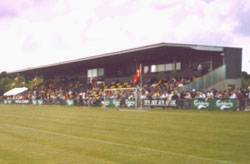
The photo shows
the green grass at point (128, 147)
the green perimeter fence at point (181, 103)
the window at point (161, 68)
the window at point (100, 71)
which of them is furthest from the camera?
the window at point (100, 71)

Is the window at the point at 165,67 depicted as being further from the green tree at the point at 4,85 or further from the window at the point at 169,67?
the green tree at the point at 4,85

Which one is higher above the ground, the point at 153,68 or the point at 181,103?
the point at 153,68

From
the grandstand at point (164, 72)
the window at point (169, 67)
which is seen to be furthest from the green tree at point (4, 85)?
the window at point (169, 67)

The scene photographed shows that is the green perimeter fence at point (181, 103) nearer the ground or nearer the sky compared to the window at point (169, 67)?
nearer the ground

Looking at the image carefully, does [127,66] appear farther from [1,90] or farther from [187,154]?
[1,90]

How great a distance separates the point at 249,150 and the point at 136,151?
290 centimetres

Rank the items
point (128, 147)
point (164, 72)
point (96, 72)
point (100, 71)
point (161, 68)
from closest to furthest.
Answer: point (128, 147) < point (164, 72) < point (161, 68) < point (100, 71) < point (96, 72)

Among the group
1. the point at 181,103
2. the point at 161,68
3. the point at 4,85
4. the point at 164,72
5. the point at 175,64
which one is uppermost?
the point at 175,64

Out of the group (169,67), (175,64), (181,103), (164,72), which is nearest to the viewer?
(181,103)

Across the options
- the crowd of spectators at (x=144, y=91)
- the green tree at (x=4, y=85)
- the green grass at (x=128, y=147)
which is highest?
the green tree at (x=4, y=85)

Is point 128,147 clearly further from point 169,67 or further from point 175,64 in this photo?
point 169,67

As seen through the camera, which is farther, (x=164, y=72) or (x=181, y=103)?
(x=164, y=72)

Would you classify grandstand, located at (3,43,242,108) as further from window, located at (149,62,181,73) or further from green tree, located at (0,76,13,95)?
green tree, located at (0,76,13,95)

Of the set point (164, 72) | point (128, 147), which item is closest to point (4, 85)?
point (164, 72)
